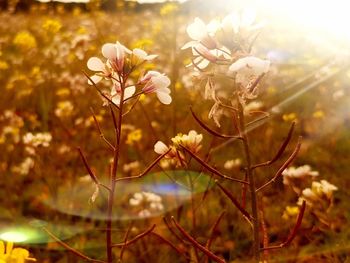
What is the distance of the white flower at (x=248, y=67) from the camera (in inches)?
27.9

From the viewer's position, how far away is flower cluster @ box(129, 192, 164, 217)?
196 cm

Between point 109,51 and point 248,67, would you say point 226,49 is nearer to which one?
point 248,67

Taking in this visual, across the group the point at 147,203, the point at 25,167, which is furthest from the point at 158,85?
the point at 25,167

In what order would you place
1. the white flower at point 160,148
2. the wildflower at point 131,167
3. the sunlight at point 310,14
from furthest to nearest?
the sunlight at point 310,14 < the wildflower at point 131,167 < the white flower at point 160,148

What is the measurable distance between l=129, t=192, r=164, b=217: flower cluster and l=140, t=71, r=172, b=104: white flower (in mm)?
1034

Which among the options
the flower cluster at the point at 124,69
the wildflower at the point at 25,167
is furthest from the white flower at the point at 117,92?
the wildflower at the point at 25,167

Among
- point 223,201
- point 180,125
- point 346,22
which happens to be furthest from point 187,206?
point 346,22

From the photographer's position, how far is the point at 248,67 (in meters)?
0.73

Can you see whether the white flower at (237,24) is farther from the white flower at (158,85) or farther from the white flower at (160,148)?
the white flower at (160,148)

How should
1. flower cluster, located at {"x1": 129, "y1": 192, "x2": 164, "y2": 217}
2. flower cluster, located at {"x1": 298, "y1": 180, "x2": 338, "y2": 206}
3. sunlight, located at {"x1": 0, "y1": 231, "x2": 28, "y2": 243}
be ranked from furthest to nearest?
flower cluster, located at {"x1": 129, "y1": 192, "x2": 164, "y2": 217}
sunlight, located at {"x1": 0, "y1": 231, "x2": 28, "y2": 243}
flower cluster, located at {"x1": 298, "y1": 180, "x2": 338, "y2": 206}

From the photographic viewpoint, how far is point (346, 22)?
156 inches

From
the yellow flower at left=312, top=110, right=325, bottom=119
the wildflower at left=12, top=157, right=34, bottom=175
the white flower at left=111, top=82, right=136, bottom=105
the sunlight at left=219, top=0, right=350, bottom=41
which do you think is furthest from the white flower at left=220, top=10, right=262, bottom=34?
the yellow flower at left=312, top=110, right=325, bottom=119

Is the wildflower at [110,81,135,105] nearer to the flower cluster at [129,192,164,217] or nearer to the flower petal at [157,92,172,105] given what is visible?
the flower petal at [157,92,172,105]

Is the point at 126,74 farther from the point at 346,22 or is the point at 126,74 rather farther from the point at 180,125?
the point at 346,22
